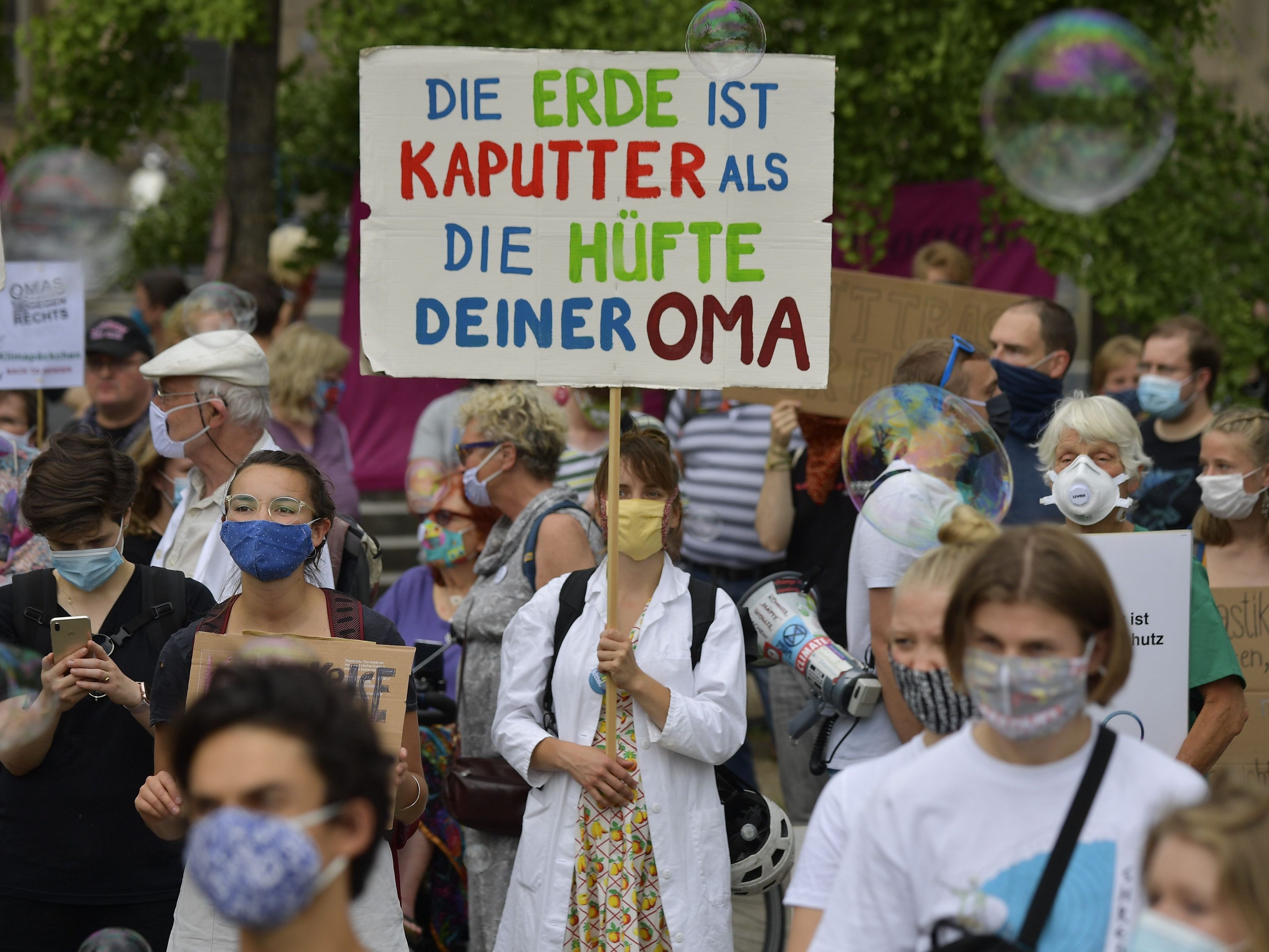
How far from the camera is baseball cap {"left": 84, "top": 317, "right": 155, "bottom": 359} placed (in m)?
6.18

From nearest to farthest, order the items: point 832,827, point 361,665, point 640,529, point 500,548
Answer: point 832,827, point 361,665, point 640,529, point 500,548

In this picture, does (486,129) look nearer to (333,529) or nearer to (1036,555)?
(333,529)

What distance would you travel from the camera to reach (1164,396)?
19.9 ft

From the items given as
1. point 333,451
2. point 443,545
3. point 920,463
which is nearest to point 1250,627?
point 920,463

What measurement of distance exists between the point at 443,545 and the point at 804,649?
5.78 ft

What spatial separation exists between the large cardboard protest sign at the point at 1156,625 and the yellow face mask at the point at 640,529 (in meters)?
1.14

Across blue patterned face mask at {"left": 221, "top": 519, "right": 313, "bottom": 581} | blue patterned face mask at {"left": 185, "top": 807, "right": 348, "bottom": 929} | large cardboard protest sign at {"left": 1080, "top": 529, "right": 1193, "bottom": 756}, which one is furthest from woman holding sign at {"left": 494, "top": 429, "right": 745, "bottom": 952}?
blue patterned face mask at {"left": 185, "top": 807, "right": 348, "bottom": 929}

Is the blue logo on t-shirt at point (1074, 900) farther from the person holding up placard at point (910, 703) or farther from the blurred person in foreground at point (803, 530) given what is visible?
the blurred person in foreground at point (803, 530)

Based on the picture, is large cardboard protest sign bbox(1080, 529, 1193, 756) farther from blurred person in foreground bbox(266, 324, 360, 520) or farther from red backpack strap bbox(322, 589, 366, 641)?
blurred person in foreground bbox(266, 324, 360, 520)

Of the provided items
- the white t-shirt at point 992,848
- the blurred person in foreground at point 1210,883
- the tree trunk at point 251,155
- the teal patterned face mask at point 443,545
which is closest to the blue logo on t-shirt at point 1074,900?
the white t-shirt at point 992,848


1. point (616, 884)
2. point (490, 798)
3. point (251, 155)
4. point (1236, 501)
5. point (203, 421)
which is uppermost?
point (251, 155)

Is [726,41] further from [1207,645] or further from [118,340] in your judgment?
[118,340]

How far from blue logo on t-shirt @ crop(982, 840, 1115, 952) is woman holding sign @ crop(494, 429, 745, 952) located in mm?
1670

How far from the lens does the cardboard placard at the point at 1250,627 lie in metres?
4.46
